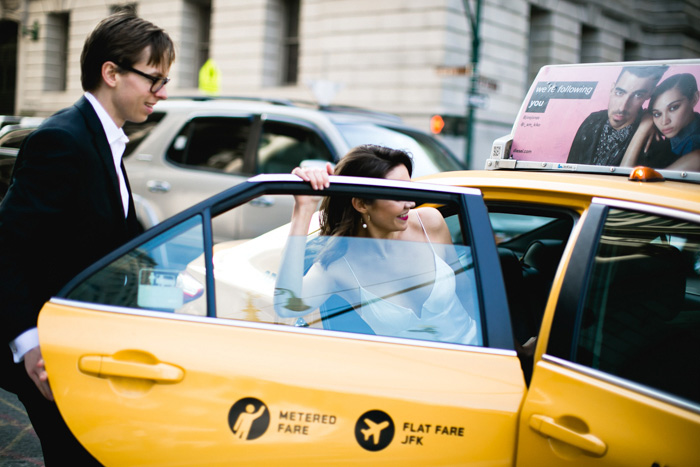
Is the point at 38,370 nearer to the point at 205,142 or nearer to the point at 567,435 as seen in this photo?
the point at 567,435

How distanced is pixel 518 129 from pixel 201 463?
191 cm

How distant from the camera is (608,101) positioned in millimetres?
2570

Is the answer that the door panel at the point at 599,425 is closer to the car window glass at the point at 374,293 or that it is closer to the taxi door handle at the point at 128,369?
the car window glass at the point at 374,293

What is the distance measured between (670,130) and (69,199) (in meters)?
2.12

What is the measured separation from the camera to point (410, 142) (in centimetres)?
643

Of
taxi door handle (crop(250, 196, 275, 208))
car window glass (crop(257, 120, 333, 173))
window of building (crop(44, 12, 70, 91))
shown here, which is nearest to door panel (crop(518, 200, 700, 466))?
taxi door handle (crop(250, 196, 275, 208))

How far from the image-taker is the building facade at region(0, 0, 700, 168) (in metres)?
17.8

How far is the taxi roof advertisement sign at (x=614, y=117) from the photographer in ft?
7.80

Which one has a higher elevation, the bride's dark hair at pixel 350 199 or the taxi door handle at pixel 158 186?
the bride's dark hair at pixel 350 199

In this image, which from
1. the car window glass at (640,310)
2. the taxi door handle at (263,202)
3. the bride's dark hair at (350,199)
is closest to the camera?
the car window glass at (640,310)

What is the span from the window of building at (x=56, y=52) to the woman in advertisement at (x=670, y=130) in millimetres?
28648

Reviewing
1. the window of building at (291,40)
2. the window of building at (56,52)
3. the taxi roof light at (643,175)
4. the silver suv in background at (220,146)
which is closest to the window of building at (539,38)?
the window of building at (291,40)

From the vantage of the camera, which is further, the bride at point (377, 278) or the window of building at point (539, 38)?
the window of building at point (539, 38)

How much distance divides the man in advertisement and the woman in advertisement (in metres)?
0.03
